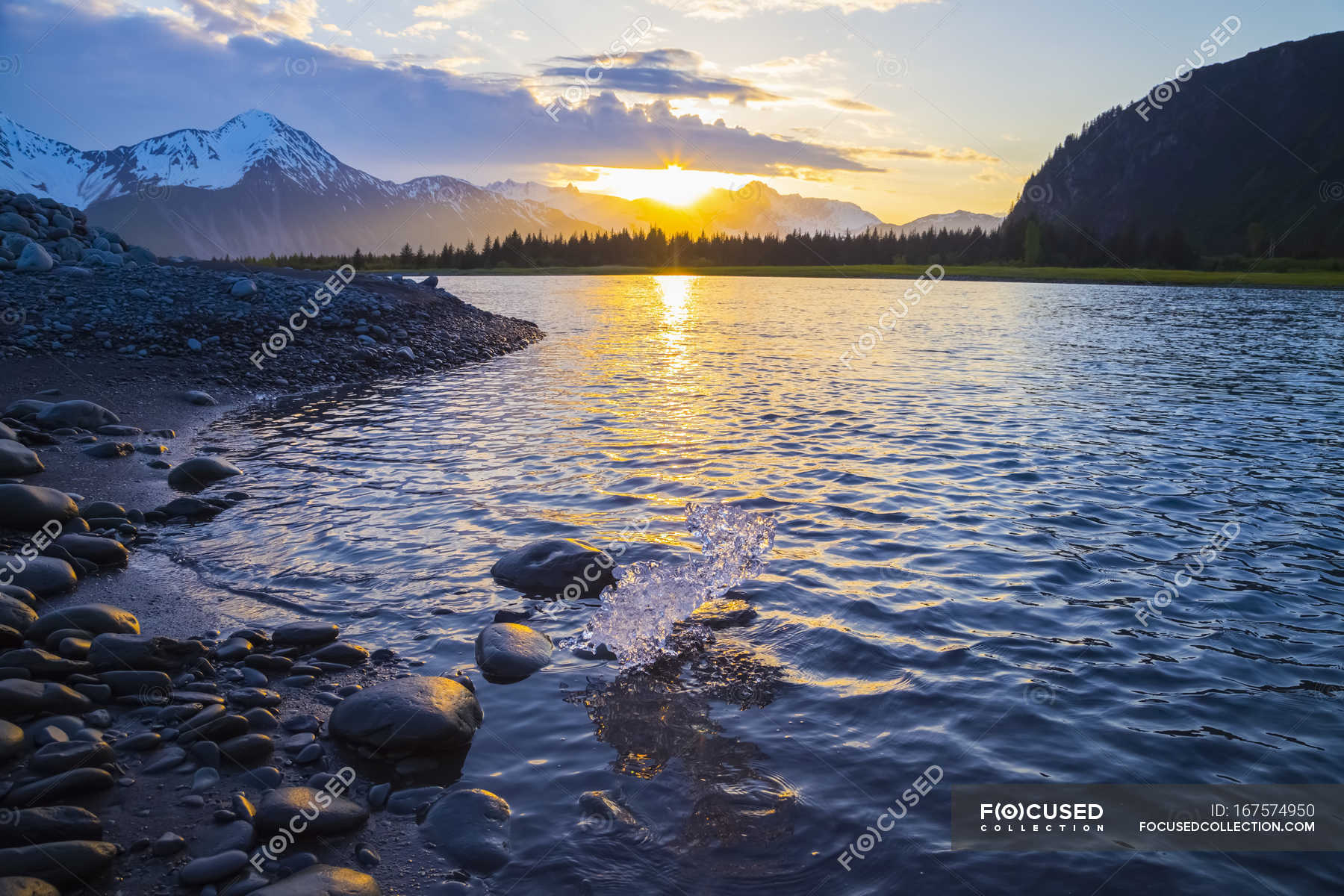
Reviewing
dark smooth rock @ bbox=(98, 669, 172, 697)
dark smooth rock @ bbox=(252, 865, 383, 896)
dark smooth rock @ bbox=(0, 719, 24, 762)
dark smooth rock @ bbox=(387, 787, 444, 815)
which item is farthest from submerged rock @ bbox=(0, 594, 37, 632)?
dark smooth rock @ bbox=(252, 865, 383, 896)

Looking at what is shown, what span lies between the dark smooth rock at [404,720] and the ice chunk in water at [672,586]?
1.81 m

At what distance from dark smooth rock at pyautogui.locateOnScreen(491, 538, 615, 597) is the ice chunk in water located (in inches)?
17.4

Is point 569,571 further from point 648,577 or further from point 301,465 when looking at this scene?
point 301,465

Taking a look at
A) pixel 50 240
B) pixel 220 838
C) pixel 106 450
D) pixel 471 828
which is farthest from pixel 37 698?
pixel 50 240

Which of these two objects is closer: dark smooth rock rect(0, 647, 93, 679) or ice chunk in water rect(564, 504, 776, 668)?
dark smooth rock rect(0, 647, 93, 679)

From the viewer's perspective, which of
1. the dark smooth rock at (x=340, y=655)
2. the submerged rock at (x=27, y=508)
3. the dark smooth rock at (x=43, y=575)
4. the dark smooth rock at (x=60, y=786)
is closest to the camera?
the dark smooth rock at (x=60, y=786)

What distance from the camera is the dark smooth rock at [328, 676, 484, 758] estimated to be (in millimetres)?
6035

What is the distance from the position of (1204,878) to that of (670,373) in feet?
80.4

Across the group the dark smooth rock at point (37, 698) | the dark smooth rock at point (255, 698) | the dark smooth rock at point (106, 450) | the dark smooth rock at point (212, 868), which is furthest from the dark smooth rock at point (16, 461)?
the dark smooth rock at point (212, 868)

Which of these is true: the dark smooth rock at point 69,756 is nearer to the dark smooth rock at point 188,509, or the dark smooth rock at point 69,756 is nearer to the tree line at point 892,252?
the dark smooth rock at point 188,509

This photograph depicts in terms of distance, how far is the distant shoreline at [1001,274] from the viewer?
12369 cm

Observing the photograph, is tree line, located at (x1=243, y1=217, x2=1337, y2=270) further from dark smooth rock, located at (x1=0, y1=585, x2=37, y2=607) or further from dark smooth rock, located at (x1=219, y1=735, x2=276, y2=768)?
dark smooth rock, located at (x1=219, y1=735, x2=276, y2=768)

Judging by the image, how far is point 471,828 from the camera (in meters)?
5.21

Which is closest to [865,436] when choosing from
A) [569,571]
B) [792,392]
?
[792,392]
